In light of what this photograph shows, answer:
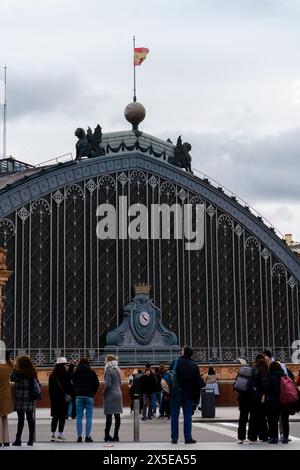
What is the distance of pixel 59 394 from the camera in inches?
769

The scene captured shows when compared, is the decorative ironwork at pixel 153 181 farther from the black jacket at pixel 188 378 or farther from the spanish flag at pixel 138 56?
the black jacket at pixel 188 378

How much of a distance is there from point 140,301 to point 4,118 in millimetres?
13498

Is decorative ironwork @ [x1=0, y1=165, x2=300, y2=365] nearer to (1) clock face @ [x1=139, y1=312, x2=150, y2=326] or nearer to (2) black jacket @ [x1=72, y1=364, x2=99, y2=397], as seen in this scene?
(1) clock face @ [x1=139, y1=312, x2=150, y2=326]

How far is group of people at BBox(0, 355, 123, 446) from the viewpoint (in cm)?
1836

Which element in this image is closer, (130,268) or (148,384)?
(148,384)

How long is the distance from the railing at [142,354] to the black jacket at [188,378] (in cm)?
2292

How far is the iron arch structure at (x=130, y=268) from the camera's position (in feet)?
140

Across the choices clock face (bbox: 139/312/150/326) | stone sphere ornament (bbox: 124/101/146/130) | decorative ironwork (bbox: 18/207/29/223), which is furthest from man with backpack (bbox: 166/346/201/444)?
stone sphere ornament (bbox: 124/101/146/130)

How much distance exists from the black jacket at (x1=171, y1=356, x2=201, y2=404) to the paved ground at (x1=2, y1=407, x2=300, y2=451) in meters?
0.97

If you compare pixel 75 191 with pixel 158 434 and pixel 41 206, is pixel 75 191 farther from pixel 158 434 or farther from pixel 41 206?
pixel 158 434

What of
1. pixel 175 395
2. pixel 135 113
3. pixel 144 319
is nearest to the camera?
pixel 175 395

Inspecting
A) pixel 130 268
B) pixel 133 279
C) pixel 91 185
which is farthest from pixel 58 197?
pixel 133 279

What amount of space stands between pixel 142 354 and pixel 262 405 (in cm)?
2615
